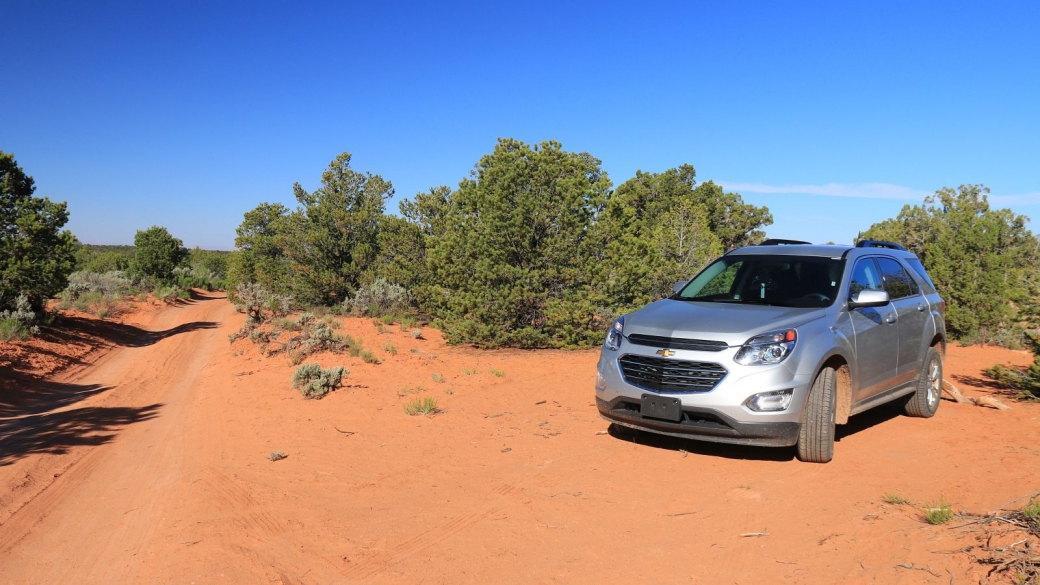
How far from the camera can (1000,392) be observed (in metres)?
9.47

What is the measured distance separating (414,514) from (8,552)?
2.99m

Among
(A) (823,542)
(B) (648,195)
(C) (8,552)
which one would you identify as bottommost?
(C) (8,552)

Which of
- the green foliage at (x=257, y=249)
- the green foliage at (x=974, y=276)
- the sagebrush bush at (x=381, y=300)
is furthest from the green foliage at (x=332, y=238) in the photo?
→ the green foliage at (x=974, y=276)

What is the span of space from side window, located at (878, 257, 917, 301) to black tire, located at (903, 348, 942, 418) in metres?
0.83

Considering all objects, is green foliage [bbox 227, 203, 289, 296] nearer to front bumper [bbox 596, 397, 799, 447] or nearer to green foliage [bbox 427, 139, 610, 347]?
green foliage [bbox 427, 139, 610, 347]

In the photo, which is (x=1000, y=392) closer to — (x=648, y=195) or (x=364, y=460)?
(x=364, y=460)

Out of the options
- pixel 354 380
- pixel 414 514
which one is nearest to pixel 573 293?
pixel 354 380

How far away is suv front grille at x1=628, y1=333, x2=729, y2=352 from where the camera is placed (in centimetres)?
543

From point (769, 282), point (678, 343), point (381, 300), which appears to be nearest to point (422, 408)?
point (678, 343)

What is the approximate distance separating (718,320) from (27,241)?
20458 millimetres

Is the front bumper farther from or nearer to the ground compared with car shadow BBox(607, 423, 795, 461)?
farther from the ground

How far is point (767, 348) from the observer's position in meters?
5.37

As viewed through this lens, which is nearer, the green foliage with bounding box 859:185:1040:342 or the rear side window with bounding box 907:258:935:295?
the rear side window with bounding box 907:258:935:295

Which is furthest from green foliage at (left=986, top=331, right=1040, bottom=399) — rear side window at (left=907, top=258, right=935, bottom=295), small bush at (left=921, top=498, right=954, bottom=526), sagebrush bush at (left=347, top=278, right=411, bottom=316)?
sagebrush bush at (left=347, top=278, right=411, bottom=316)
